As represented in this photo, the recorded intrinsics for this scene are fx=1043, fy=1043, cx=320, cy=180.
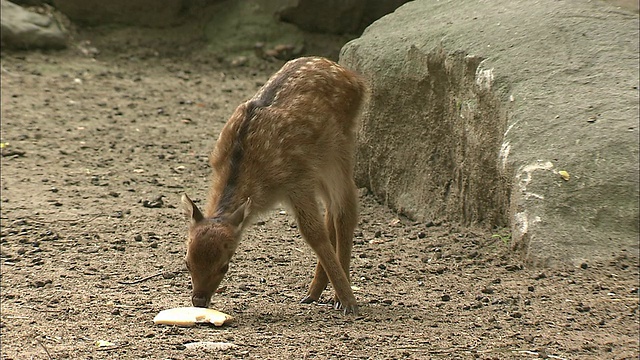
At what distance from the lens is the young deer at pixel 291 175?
569cm

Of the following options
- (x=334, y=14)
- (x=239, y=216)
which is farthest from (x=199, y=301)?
(x=334, y=14)

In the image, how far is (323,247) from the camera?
6043 millimetres

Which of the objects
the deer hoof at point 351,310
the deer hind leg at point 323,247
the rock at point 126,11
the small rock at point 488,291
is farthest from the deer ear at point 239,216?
the rock at point 126,11

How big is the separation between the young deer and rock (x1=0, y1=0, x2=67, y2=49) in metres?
7.24

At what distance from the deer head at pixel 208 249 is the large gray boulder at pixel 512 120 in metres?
1.88

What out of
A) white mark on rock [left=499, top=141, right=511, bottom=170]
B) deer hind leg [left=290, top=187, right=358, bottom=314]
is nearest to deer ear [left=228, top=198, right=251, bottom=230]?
deer hind leg [left=290, top=187, right=358, bottom=314]

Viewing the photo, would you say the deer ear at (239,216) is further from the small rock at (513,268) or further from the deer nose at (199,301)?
the small rock at (513,268)

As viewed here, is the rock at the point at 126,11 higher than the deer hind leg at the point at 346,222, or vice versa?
the deer hind leg at the point at 346,222

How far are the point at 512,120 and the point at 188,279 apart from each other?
7.75 ft

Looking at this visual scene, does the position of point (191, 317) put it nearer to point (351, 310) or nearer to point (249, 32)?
point (351, 310)

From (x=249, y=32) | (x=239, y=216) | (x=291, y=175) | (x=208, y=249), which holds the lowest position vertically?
(x=249, y=32)

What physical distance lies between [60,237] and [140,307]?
6.22 ft

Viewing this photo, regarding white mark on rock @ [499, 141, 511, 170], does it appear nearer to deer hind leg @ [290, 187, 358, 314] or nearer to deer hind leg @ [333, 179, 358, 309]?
deer hind leg @ [333, 179, 358, 309]

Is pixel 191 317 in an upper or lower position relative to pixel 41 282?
upper
